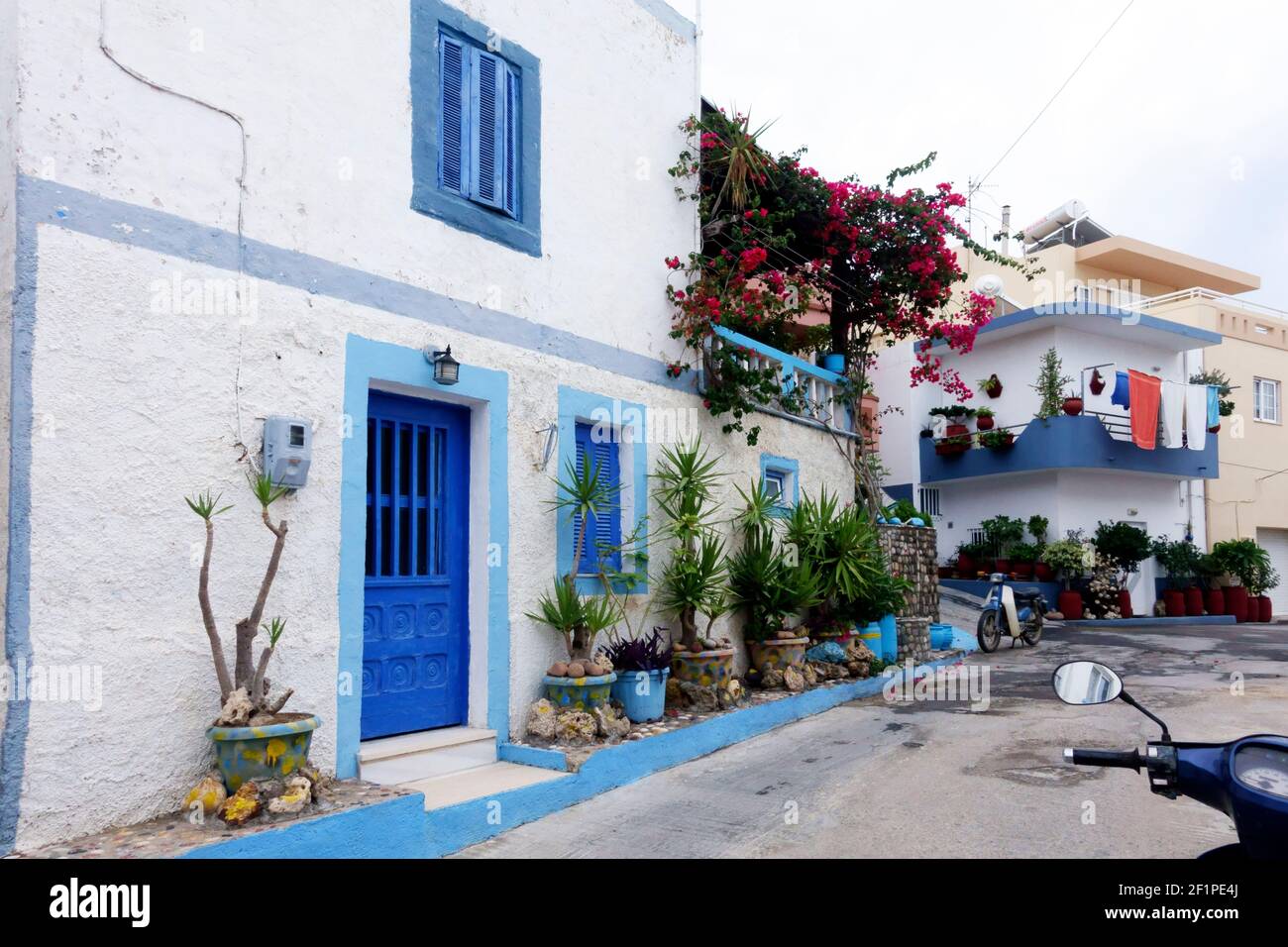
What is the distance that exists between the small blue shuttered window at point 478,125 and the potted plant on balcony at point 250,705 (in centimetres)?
292

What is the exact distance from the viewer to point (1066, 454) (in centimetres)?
2025

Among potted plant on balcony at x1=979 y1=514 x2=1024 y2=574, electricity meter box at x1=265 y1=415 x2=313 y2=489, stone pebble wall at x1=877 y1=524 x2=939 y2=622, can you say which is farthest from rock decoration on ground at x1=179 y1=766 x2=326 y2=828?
potted plant on balcony at x1=979 y1=514 x2=1024 y2=574

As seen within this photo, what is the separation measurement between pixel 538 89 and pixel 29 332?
4.51 meters

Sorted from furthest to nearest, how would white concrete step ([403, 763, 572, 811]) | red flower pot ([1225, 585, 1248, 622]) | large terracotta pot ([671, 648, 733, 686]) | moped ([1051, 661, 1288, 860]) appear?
red flower pot ([1225, 585, 1248, 622]) → large terracotta pot ([671, 648, 733, 686]) → white concrete step ([403, 763, 572, 811]) → moped ([1051, 661, 1288, 860])

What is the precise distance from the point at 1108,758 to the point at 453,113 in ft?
20.0

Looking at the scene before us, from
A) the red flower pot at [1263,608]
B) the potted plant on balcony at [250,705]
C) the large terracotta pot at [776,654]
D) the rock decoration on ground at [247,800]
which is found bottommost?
the red flower pot at [1263,608]

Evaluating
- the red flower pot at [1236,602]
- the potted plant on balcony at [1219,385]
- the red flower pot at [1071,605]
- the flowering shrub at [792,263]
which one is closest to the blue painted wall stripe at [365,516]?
the flowering shrub at [792,263]

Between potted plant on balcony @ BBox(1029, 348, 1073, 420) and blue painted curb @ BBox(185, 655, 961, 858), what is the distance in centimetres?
1467

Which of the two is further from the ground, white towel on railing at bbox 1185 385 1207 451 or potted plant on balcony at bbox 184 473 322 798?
white towel on railing at bbox 1185 385 1207 451

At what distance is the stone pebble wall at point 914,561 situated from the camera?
12.8 meters

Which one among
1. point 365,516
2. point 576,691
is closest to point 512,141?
point 365,516

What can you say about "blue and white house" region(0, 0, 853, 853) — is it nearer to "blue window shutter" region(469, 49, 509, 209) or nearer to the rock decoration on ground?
"blue window shutter" region(469, 49, 509, 209)

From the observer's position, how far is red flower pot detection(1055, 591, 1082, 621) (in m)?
19.4

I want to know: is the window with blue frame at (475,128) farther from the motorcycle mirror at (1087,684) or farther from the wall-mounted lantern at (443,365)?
the motorcycle mirror at (1087,684)
